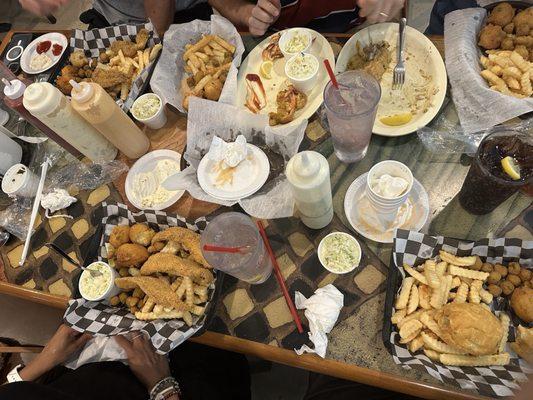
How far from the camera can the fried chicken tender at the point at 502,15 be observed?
1.87 meters

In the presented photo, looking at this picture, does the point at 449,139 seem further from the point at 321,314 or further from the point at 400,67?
the point at 321,314

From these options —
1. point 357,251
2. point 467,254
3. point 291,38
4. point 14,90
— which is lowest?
point 357,251

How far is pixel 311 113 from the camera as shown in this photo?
1.96 m

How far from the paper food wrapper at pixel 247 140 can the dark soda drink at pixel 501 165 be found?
743 mm

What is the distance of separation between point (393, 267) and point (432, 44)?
121 cm

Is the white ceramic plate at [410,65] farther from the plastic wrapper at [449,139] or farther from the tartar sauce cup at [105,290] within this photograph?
the tartar sauce cup at [105,290]

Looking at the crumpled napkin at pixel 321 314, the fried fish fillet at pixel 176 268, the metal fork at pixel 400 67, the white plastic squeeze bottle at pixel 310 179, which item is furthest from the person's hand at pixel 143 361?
the metal fork at pixel 400 67

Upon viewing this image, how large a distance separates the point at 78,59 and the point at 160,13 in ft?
1.97

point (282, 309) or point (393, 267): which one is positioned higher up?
point (393, 267)

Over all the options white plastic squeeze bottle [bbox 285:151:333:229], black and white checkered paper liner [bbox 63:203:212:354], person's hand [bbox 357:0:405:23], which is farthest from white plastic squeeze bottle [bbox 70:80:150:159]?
person's hand [bbox 357:0:405:23]

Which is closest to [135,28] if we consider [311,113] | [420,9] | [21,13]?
[311,113]

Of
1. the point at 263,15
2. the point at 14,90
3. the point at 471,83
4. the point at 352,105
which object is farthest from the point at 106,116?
the point at 471,83

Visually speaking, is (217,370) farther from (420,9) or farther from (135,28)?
(420,9)

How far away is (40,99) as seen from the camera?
5.71 feet
